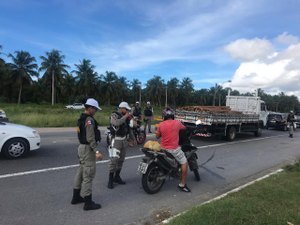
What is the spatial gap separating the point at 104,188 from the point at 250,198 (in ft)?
9.17

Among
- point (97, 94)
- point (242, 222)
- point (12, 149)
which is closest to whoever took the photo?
point (242, 222)

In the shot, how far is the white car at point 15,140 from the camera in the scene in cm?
765

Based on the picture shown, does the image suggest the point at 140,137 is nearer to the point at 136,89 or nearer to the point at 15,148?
the point at 15,148

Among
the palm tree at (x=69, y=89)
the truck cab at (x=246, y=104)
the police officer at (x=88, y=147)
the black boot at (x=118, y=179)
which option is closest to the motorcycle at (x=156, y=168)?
the black boot at (x=118, y=179)

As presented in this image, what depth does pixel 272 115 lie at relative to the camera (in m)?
25.2

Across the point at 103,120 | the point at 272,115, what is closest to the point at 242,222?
the point at 103,120

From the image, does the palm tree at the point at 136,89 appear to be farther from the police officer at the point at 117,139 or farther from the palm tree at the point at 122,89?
the police officer at the point at 117,139

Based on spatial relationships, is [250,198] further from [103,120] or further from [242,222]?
[103,120]

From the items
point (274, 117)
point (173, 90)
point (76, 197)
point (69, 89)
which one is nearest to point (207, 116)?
point (76, 197)

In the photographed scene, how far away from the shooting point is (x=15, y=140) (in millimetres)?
7812

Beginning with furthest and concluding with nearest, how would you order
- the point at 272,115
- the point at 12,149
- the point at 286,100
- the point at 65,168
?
the point at 286,100 → the point at 272,115 → the point at 12,149 → the point at 65,168

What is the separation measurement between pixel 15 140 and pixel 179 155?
4636 mm

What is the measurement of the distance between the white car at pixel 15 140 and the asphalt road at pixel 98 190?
24 cm

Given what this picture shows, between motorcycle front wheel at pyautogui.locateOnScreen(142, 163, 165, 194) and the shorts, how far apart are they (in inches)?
16.4
